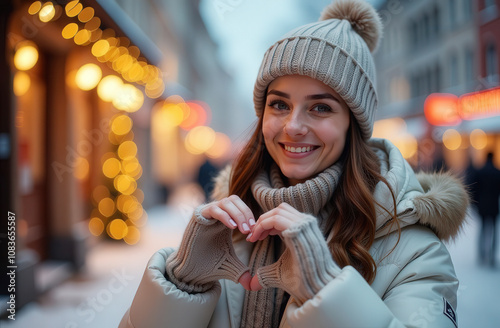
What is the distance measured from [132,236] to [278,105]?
5727mm

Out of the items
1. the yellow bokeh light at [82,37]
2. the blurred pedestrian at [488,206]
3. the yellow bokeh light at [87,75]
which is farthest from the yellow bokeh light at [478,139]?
the yellow bokeh light at [82,37]

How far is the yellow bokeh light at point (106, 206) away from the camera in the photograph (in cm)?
634

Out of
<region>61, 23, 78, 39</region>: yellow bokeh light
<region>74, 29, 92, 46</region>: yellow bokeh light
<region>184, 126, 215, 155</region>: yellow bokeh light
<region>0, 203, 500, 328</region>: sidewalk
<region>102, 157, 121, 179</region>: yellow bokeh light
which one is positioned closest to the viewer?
<region>0, 203, 500, 328</region>: sidewalk

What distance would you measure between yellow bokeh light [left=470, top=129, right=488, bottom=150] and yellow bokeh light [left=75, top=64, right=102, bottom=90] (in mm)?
8913

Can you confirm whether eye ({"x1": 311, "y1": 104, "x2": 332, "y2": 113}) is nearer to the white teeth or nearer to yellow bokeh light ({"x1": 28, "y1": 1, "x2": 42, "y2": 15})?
the white teeth

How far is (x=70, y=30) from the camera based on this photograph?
4457 millimetres

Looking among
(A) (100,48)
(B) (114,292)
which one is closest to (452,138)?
(A) (100,48)

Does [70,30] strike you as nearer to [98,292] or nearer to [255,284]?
[98,292]

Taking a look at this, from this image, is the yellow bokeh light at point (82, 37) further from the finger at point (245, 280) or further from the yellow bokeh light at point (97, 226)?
the finger at point (245, 280)

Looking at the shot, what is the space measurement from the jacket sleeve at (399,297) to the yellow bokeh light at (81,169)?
5.04 m

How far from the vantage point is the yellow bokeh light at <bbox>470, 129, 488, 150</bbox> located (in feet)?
31.1

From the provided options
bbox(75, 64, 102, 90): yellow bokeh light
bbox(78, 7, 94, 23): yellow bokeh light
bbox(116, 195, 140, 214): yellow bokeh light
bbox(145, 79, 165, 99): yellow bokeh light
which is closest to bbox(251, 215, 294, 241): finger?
bbox(78, 7, 94, 23): yellow bokeh light

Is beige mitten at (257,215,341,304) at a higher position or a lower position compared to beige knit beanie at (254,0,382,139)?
lower

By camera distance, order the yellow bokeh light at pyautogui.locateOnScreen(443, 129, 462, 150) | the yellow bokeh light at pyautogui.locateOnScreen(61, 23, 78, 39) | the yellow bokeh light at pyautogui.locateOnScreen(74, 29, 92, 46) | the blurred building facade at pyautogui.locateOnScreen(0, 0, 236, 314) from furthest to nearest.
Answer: the yellow bokeh light at pyautogui.locateOnScreen(443, 129, 462, 150) < the yellow bokeh light at pyautogui.locateOnScreen(74, 29, 92, 46) < the yellow bokeh light at pyautogui.locateOnScreen(61, 23, 78, 39) < the blurred building facade at pyautogui.locateOnScreen(0, 0, 236, 314)
